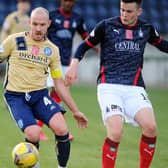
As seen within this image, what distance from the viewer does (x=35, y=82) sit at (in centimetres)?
641

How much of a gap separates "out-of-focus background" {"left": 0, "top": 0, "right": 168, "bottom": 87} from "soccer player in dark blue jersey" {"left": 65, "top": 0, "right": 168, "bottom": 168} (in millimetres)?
11997

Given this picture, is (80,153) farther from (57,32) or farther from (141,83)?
(57,32)

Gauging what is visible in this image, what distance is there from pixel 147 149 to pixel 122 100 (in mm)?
625

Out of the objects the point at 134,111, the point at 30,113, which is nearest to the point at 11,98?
the point at 30,113

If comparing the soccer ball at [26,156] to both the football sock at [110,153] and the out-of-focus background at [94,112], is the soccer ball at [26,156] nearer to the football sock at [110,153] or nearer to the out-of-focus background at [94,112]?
the football sock at [110,153]

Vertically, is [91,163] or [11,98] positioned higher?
[11,98]

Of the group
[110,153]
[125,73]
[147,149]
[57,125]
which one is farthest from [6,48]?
[147,149]

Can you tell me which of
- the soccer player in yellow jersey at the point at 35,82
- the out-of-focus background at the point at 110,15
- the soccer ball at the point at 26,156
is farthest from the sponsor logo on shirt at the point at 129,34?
the out-of-focus background at the point at 110,15

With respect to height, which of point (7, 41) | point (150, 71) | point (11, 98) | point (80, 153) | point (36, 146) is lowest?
point (150, 71)

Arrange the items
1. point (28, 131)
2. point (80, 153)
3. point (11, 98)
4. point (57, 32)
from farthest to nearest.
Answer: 1. point (57, 32)
2. point (80, 153)
3. point (11, 98)
4. point (28, 131)

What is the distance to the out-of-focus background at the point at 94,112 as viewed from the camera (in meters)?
7.50

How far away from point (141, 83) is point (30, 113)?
1.40m

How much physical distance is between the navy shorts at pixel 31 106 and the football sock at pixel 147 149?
3.34 ft

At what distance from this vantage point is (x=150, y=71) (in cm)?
1895
